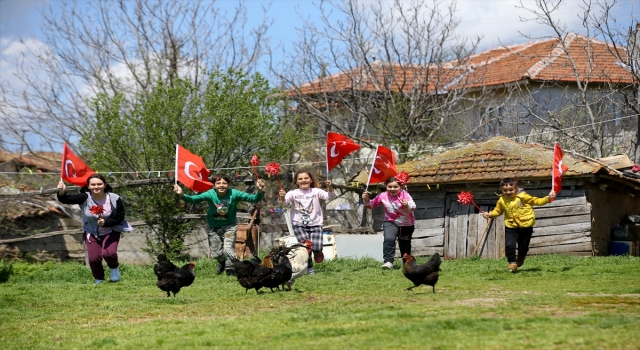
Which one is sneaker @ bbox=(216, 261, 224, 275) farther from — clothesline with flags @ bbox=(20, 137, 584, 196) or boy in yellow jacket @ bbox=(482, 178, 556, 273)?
boy in yellow jacket @ bbox=(482, 178, 556, 273)

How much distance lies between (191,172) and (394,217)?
12.7 feet

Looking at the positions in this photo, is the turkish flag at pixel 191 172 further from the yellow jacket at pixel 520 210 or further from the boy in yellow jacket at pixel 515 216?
the yellow jacket at pixel 520 210

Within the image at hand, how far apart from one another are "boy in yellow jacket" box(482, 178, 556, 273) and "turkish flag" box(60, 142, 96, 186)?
696 cm

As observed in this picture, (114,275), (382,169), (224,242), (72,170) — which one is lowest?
(114,275)

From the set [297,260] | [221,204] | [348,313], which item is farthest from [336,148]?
[348,313]

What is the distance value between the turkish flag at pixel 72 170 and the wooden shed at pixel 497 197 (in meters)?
8.23

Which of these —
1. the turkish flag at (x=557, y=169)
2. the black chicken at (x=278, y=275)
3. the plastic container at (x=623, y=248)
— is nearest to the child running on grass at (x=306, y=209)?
the black chicken at (x=278, y=275)

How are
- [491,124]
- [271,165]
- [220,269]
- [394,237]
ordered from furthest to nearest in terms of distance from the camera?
1. [491,124]
2. [220,269]
3. [394,237]
4. [271,165]

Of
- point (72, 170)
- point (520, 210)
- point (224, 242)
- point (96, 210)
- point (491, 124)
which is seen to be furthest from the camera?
point (491, 124)

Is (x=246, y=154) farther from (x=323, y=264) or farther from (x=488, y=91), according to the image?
(x=488, y=91)

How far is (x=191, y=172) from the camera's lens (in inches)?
619

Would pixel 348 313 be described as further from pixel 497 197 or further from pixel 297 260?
pixel 497 197

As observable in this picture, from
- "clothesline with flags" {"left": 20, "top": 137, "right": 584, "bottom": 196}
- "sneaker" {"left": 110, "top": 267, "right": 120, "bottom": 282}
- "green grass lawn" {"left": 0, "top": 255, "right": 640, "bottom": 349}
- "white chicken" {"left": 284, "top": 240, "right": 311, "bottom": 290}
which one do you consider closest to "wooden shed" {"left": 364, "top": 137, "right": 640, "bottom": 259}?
"clothesline with flags" {"left": 20, "top": 137, "right": 584, "bottom": 196}

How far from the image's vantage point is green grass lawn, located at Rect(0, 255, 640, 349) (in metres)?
7.30
